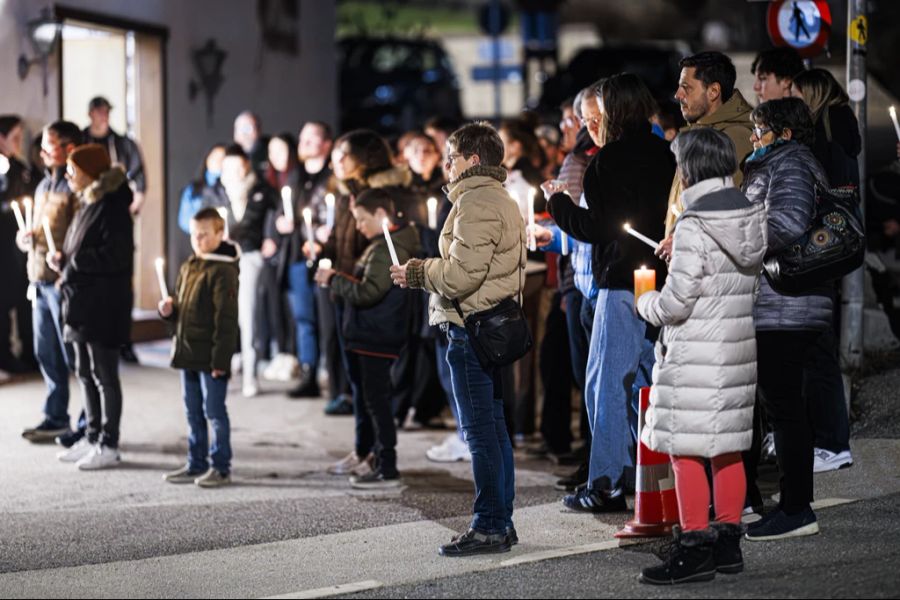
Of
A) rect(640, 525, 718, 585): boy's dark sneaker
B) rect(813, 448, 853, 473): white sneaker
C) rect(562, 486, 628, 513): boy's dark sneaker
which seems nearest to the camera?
rect(640, 525, 718, 585): boy's dark sneaker

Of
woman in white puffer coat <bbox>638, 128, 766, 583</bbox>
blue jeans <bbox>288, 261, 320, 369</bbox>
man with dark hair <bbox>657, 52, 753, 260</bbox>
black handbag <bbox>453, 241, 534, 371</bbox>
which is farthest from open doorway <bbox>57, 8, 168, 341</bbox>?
woman in white puffer coat <bbox>638, 128, 766, 583</bbox>

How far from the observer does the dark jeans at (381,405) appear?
9180 mm

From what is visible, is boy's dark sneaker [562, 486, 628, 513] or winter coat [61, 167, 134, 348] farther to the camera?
winter coat [61, 167, 134, 348]

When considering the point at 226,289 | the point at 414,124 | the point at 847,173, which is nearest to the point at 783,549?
the point at 847,173

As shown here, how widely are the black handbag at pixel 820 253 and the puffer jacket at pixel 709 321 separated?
1.86 feet

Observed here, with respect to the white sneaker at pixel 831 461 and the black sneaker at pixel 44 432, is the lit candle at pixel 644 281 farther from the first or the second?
the black sneaker at pixel 44 432

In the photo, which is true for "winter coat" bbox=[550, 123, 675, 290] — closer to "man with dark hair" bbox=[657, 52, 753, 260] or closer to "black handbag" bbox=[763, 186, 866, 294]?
"man with dark hair" bbox=[657, 52, 753, 260]

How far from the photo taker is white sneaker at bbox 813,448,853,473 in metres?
8.57

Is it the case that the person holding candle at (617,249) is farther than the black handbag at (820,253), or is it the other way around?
the person holding candle at (617,249)

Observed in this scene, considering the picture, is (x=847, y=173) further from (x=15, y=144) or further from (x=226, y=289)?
(x=15, y=144)

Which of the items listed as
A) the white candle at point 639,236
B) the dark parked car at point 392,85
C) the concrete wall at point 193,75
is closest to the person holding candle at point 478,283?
the white candle at point 639,236

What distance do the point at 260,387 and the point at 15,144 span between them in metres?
2.74

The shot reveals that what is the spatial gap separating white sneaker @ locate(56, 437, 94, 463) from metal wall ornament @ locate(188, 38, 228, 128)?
24.1 ft

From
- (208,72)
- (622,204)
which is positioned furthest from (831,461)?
(208,72)
